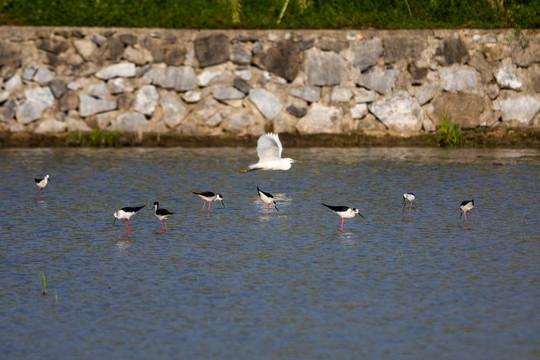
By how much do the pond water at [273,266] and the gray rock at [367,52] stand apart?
5.07 meters

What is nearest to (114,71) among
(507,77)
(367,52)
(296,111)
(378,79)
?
(296,111)

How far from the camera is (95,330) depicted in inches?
371

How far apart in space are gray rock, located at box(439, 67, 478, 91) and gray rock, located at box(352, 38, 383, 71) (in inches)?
72.4

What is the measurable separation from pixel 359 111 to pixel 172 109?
5004mm

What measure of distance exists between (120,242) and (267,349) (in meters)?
5.45

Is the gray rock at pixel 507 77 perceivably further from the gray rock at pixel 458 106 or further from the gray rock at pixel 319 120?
the gray rock at pixel 319 120

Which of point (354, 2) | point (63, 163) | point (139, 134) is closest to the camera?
point (63, 163)

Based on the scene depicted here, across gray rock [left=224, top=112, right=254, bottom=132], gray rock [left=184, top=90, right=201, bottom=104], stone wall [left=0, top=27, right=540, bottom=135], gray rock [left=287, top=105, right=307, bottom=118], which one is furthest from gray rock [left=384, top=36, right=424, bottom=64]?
gray rock [left=184, top=90, right=201, bottom=104]

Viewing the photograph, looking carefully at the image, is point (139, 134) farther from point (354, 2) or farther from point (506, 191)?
point (506, 191)

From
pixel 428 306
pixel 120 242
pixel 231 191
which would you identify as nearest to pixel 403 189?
pixel 231 191

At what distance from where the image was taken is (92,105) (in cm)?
2488

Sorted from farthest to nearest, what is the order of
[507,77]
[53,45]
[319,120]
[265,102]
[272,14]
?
1. [272,14]
2. [507,77]
3. [319,120]
4. [265,102]
5. [53,45]

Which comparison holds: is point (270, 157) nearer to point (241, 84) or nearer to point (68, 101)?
point (241, 84)

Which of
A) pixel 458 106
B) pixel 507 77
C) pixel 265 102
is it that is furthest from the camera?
pixel 507 77
